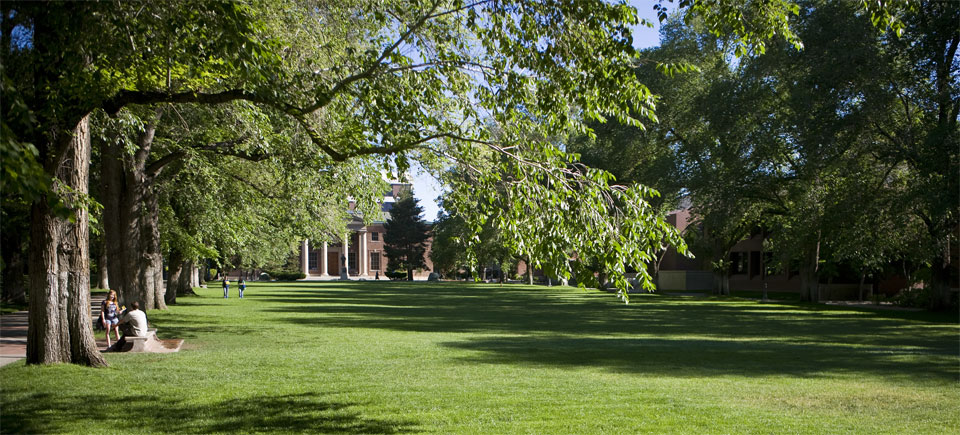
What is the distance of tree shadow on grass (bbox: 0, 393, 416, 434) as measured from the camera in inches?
333

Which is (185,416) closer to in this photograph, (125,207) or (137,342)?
(137,342)

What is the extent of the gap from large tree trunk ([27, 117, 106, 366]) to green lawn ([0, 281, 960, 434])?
0.44m

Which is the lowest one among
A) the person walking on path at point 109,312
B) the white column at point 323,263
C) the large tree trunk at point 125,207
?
the white column at point 323,263

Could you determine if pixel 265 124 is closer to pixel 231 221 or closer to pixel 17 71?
pixel 17 71

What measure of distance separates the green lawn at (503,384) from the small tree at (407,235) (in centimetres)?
8817

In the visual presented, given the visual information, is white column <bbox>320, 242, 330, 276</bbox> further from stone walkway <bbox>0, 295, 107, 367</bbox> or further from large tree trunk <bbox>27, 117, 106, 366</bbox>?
large tree trunk <bbox>27, 117, 106, 366</bbox>

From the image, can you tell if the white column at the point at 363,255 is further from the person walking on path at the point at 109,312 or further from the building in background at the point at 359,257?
the person walking on path at the point at 109,312

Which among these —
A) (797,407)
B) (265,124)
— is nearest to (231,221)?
(265,124)

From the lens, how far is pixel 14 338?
17.4 meters

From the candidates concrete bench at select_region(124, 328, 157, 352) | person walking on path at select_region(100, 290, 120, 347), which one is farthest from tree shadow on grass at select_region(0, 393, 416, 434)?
person walking on path at select_region(100, 290, 120, 347)

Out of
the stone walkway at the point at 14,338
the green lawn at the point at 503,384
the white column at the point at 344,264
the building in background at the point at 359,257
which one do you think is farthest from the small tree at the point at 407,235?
the green lawn at the point at 503,384

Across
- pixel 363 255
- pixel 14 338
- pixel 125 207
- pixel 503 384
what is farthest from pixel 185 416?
pixel 363 255

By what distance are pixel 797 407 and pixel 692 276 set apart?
55.2 meters

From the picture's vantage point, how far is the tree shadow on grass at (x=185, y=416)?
8453mm
